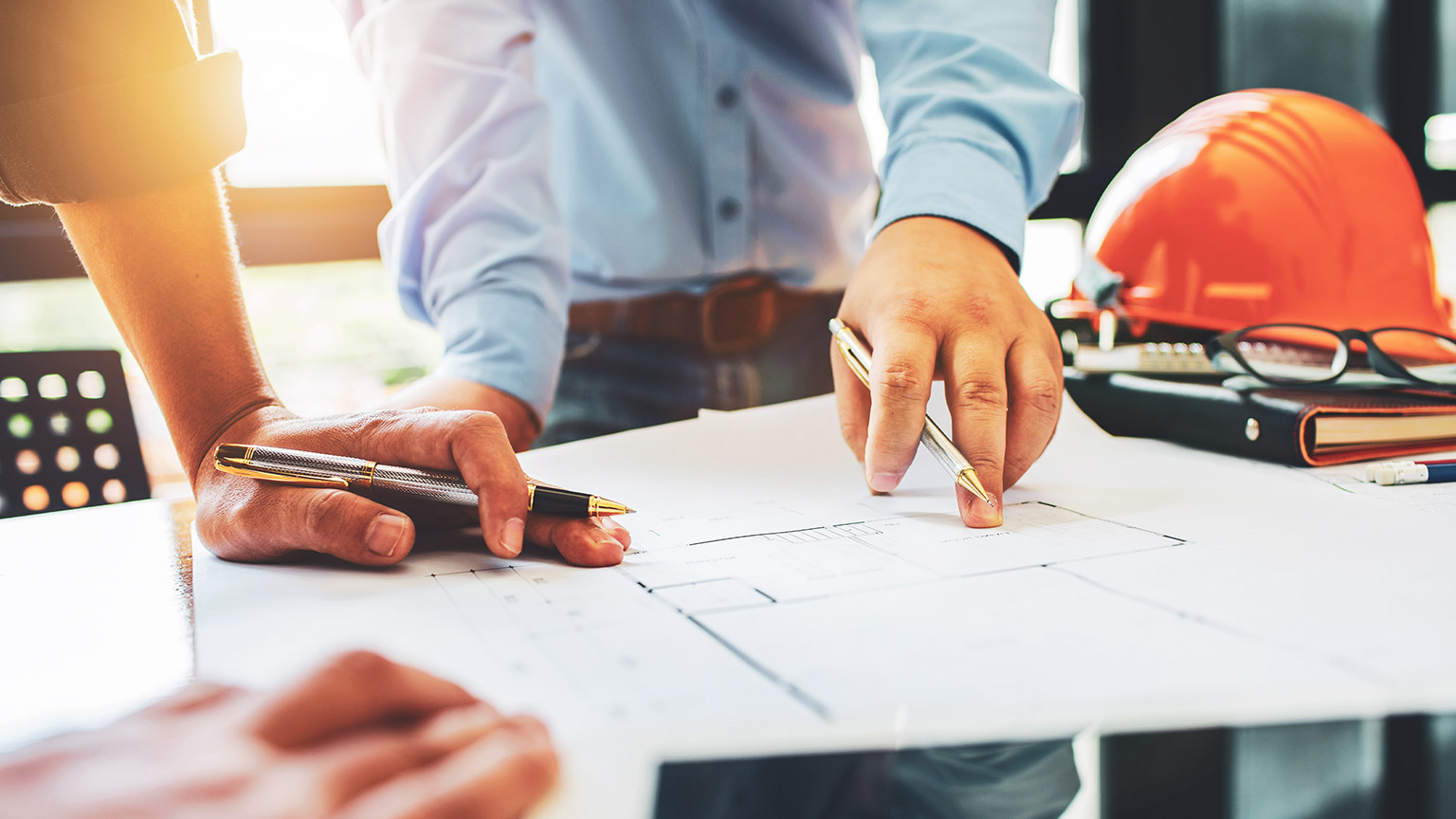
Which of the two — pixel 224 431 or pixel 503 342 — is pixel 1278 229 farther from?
pixel 224 431

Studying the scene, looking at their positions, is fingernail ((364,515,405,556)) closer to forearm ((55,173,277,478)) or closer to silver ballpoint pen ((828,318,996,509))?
forearm ((55,173,277,478))

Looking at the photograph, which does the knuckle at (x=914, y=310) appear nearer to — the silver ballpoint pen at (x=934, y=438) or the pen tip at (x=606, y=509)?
the silver ballpoint pen at (x=934, y=438)

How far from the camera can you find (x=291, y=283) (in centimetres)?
191

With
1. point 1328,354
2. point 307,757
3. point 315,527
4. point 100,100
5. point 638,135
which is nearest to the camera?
point 307,757

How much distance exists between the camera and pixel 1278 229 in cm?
89

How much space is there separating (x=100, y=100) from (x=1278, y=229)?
1.01 meters

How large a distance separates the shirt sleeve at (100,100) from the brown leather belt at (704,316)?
20.4 inches

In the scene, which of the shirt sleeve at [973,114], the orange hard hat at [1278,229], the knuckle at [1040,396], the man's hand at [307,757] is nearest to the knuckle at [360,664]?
the man's hand at [307,757]

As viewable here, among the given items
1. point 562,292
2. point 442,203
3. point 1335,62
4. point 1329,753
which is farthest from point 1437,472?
point 1335,62

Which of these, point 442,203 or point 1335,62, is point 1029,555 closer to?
point 442,203

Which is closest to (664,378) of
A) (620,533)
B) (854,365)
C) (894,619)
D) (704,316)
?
(704,316)

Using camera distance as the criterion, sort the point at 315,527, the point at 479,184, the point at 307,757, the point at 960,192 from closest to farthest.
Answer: the point at 307,757
the point at 315,527
the point at 960,192
the point at 479,184

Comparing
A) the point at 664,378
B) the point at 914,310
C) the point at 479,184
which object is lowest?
the point at 664,378

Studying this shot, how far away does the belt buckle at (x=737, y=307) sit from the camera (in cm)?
105
